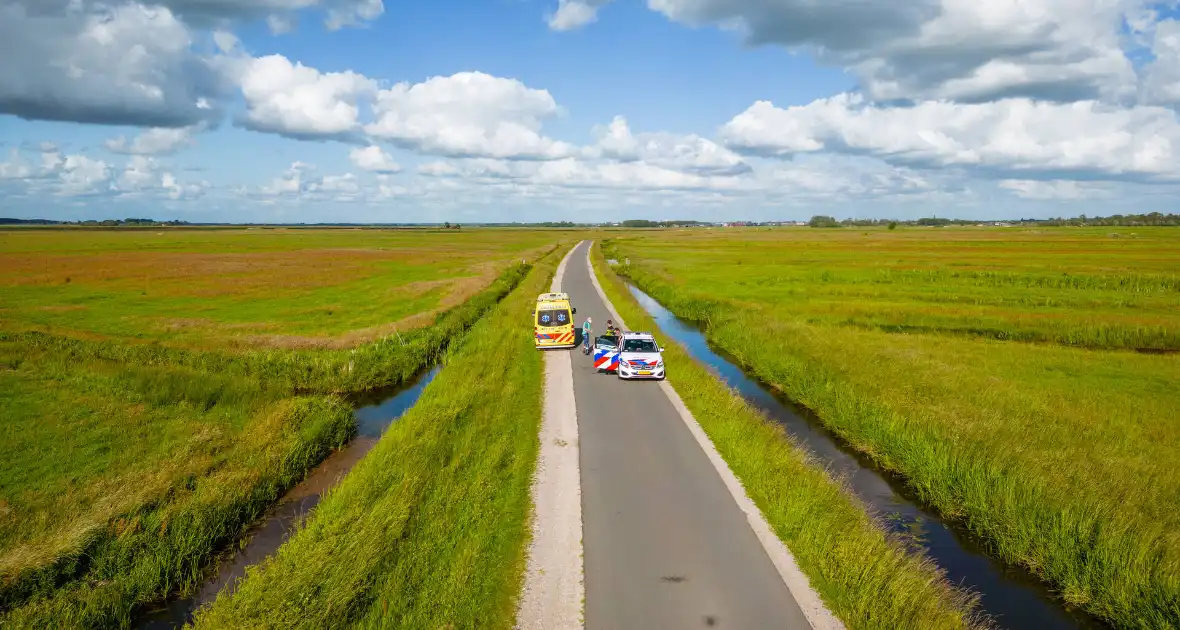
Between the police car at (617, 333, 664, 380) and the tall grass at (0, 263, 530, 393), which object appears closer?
the police car at (617, 333, 664, 380)

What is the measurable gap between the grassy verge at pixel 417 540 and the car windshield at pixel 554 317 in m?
10.8

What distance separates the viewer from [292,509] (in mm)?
16156

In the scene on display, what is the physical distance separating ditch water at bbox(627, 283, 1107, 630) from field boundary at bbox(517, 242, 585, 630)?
8339 millimetres

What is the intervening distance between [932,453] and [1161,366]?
65.1ft

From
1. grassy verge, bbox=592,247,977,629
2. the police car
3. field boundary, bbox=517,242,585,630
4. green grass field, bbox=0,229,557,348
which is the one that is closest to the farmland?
green grass field, bbox=0,229,557,348

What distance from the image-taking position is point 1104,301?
44.2m

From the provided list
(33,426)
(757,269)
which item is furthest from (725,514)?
(757,269)

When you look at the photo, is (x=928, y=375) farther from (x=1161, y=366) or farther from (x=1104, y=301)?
(x=1104, y=301)

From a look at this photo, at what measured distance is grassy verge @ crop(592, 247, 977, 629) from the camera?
1046cm

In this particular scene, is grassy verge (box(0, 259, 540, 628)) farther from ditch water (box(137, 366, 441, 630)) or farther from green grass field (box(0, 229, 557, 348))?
green grass field (box(0, 229, 557, 348))

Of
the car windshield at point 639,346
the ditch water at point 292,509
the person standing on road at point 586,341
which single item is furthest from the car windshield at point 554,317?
the ditch water at point 292,509

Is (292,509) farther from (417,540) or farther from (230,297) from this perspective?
(230,297)

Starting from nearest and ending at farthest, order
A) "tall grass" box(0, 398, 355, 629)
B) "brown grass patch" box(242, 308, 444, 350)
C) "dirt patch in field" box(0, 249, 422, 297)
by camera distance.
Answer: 1. "tall grass" box(0, 398, 355, 629)
2. "brown grass patch" box(242, 308, 444, 350)
3. "dirt patch in field" box(0, 249, 422, 297)

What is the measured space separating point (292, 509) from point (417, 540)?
5958mm
